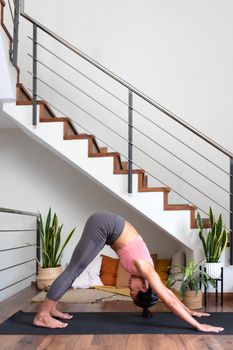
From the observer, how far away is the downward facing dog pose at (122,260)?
9.15 ft

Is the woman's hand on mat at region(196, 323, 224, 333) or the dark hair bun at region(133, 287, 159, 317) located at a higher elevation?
the dark hair bun at region(133, 287, 159, 317)

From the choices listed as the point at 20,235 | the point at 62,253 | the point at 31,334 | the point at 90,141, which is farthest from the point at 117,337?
the point at 20,235

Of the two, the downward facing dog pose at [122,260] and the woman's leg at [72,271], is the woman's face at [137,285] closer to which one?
the downward facing dog pose at [122,260]

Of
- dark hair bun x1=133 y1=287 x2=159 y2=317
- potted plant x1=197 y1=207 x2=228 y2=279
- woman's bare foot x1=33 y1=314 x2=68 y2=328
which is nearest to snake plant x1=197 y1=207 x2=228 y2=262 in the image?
potted plant x1=197 y1=207 x2=228 y2=279

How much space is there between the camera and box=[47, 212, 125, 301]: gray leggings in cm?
282

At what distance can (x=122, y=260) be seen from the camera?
2939 mm

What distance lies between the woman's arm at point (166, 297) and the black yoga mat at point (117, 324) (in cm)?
7

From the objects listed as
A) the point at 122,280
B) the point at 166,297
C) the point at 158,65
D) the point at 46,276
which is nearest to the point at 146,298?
the point at 166,297

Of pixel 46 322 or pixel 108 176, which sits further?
pixel 108 176

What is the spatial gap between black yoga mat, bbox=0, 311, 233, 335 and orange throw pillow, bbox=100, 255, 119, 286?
1377 mm

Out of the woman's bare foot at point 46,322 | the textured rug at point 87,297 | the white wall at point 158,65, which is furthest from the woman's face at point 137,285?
the white wall at point 158,65

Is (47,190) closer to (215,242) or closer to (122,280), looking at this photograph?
(122,280)

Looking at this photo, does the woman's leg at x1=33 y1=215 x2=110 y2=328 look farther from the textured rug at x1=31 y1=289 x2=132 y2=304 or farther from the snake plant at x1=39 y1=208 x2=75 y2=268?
the snake plant at x1=39 y1=208 x2=75 y2=268

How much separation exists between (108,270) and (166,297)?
230cm
